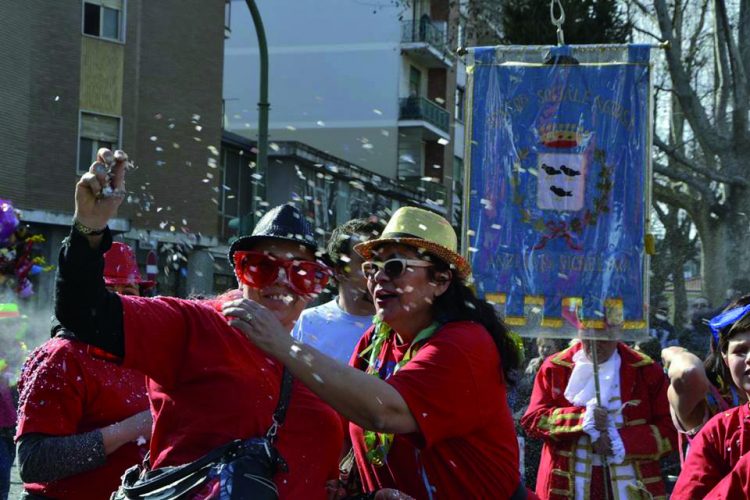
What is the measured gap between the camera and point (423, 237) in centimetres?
393

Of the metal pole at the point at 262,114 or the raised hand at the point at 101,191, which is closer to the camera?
the raised hand at the point at 101,191

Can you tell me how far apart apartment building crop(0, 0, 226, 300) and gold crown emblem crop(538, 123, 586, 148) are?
12.9 metres

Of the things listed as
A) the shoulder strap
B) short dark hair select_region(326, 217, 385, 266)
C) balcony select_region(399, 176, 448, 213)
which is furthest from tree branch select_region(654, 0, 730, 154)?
balcony select_region(399, 176, 448, 213)

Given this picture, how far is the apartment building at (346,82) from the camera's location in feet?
111

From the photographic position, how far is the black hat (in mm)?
3619

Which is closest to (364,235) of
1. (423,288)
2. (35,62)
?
(423,288)

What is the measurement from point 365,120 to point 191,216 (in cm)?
A: 1077

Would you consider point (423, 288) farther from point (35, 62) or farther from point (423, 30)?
point (423, 30)

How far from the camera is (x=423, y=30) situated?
112 ft

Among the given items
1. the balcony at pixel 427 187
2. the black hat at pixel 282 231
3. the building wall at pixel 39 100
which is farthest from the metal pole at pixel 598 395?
the balcony at pixel 427 187

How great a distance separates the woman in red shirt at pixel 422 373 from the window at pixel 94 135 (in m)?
18.5

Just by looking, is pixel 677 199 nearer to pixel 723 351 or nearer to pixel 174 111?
pixel 174 111

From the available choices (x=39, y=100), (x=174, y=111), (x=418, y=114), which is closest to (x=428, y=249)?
(x=39, y=100)

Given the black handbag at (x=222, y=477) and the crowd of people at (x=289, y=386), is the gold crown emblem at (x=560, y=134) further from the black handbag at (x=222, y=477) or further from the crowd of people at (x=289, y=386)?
the black handbag at (x=222, y=477)
